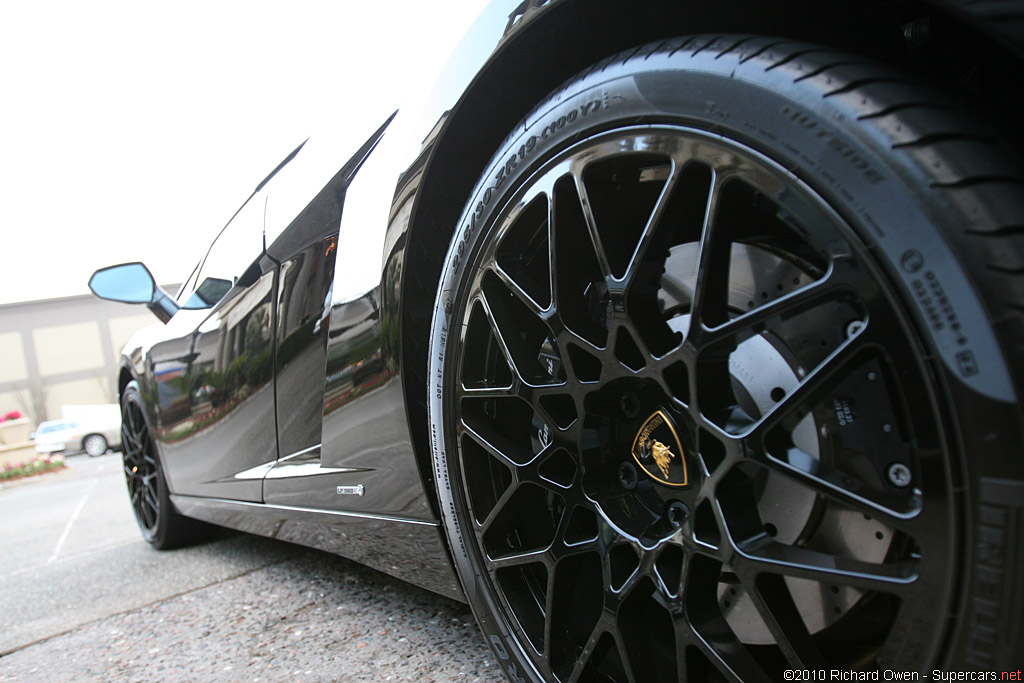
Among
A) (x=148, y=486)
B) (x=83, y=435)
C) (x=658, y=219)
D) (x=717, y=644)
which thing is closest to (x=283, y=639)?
(x=717, y=644)

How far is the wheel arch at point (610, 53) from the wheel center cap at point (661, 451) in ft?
1.74

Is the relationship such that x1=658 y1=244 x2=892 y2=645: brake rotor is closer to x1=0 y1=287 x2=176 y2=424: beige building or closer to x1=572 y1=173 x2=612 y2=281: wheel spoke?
x1=572 y1=173 x2=612 y2=281: wheel spoke

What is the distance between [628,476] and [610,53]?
69 centimetres

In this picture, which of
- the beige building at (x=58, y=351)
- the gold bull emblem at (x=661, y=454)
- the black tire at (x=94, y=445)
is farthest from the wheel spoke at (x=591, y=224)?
the beige building at (x=58, y=351)

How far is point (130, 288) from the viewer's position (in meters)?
3.25

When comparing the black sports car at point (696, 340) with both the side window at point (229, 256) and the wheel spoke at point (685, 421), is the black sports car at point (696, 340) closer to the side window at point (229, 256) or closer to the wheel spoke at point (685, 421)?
the wheel spoke at point (685, 421)

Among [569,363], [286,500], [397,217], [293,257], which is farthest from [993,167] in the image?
[286,500]

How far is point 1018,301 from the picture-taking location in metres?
0.60

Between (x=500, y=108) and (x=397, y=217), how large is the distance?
0.32 metres

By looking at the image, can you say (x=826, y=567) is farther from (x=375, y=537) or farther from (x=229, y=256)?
(x=229, y=256)

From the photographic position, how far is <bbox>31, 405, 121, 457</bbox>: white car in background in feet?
75.9

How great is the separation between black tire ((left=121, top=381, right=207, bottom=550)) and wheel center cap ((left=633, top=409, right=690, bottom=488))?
2.81 m

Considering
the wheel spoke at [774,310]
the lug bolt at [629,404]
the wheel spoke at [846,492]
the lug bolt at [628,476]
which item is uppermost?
the wheel spoke at [774,310]

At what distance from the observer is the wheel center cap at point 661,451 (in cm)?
98
